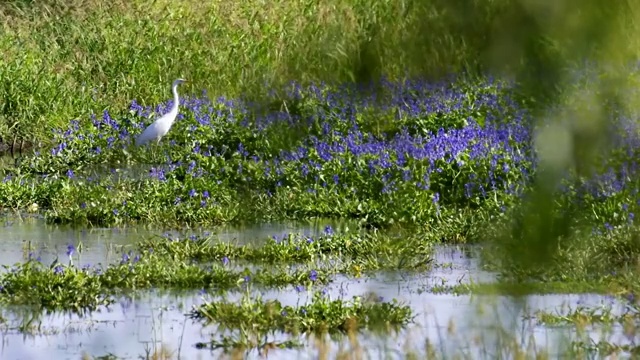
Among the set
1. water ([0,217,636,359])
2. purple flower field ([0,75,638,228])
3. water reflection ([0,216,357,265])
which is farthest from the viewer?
purple flower field ([0,75,638,228])

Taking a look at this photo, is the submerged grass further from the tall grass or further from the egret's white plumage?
the egret's white plumage

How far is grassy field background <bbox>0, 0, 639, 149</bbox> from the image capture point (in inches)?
91.6

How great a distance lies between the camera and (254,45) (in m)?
14.9

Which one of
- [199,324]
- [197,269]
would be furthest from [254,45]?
[199,324]

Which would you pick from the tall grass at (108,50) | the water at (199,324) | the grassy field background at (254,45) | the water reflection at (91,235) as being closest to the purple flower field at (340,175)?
the water reflection at (91,235)

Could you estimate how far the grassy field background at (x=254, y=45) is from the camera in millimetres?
2326

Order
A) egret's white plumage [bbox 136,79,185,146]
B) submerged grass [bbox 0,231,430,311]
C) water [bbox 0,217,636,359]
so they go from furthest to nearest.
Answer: egret's white plumage [bbox 136,79,185,146] < submerged grass [bbox 0,231,430,311] < water [bbox 0,217,636,359]

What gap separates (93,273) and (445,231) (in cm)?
259

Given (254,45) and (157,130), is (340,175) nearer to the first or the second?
(157,130)

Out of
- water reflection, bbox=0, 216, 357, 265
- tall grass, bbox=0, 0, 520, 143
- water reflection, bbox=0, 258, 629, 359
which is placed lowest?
water reflection, bbox=0, 258, 629, 359

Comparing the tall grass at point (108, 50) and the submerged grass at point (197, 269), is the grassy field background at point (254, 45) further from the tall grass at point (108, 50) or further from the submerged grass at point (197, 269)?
the submerged grass at point (197, 269)

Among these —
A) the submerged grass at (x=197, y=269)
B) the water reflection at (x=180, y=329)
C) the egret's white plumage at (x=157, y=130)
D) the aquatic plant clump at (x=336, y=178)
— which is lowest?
the water reflection at (x=180, y=329)

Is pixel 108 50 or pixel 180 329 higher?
pixel 108 50

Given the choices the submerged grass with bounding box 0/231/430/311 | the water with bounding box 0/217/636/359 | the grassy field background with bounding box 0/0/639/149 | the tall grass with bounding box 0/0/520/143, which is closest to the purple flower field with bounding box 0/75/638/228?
the submerged grass with bounding box 0/231/430/311
